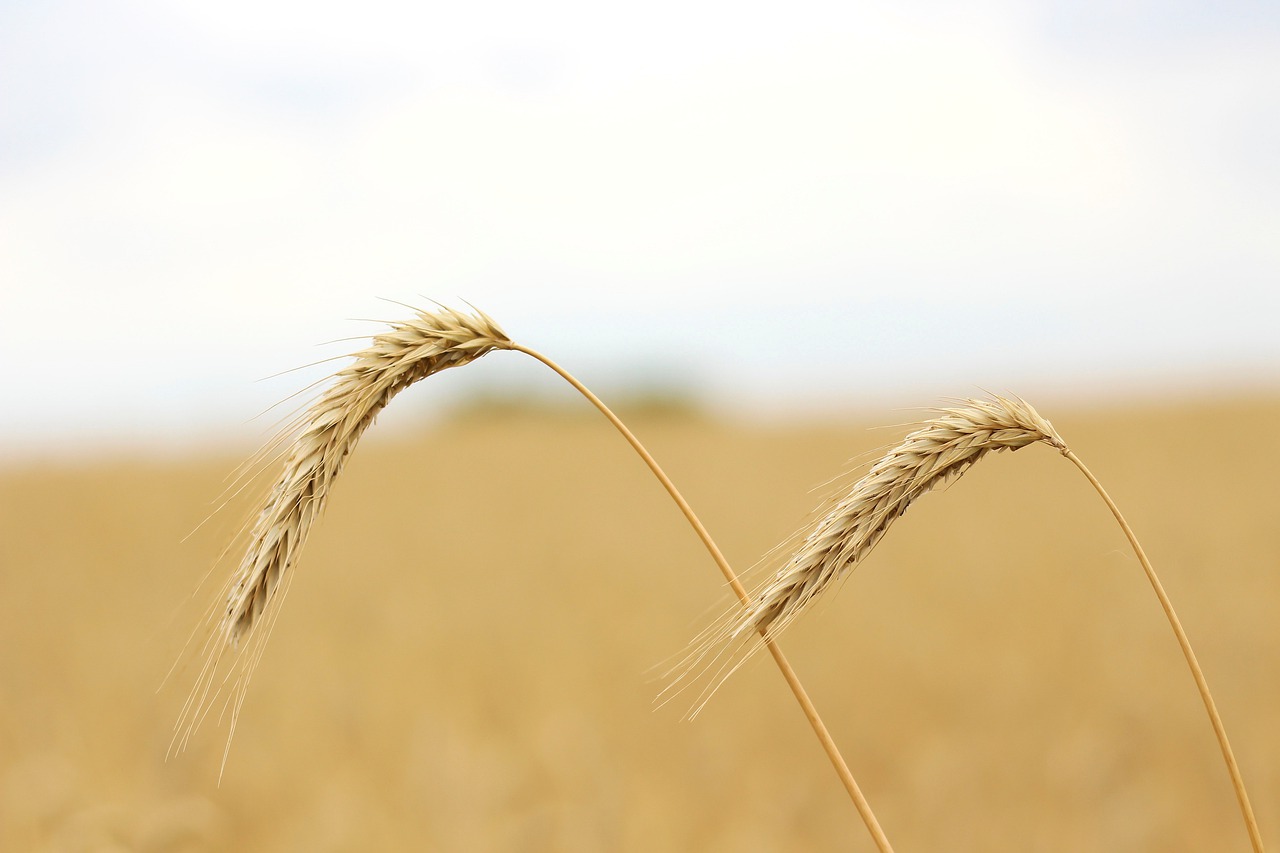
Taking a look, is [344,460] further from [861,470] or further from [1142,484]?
[1142,484]

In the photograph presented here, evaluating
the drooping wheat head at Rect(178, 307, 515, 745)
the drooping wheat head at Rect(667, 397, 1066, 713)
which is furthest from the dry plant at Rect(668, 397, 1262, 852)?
the drooping wheat head at Rect(178, 307, 515, 745)

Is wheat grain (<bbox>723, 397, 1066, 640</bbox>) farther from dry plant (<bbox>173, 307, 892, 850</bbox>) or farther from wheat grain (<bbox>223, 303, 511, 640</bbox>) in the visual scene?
wheat grain (<bbox>223, 303, 511, 640</bbox>)

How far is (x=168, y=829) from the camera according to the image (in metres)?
3.11

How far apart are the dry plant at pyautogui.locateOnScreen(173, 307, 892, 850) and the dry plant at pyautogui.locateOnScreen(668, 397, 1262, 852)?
0.14ft

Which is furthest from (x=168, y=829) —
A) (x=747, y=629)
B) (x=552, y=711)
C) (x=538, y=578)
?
(x=538, y=578)

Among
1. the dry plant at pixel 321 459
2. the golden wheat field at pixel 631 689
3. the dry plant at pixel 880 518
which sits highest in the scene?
the dry plant at pixel 321 459

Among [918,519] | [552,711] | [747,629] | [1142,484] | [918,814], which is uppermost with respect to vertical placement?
[747,629]

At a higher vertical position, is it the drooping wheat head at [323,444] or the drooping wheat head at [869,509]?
the drooping wheat head at [323,444]

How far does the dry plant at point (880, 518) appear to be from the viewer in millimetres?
994

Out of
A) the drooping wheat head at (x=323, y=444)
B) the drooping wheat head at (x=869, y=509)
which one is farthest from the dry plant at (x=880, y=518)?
the drooping wheat head at (x=323, y=444)

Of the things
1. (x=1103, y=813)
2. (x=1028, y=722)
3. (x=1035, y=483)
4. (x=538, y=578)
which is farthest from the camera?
(x=1035, y=483)

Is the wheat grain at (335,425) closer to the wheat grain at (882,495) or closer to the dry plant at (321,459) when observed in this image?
the dry plant at (321,459)

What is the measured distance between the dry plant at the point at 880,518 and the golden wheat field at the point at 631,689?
0.09 m

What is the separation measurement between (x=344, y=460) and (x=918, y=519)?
10.5m
